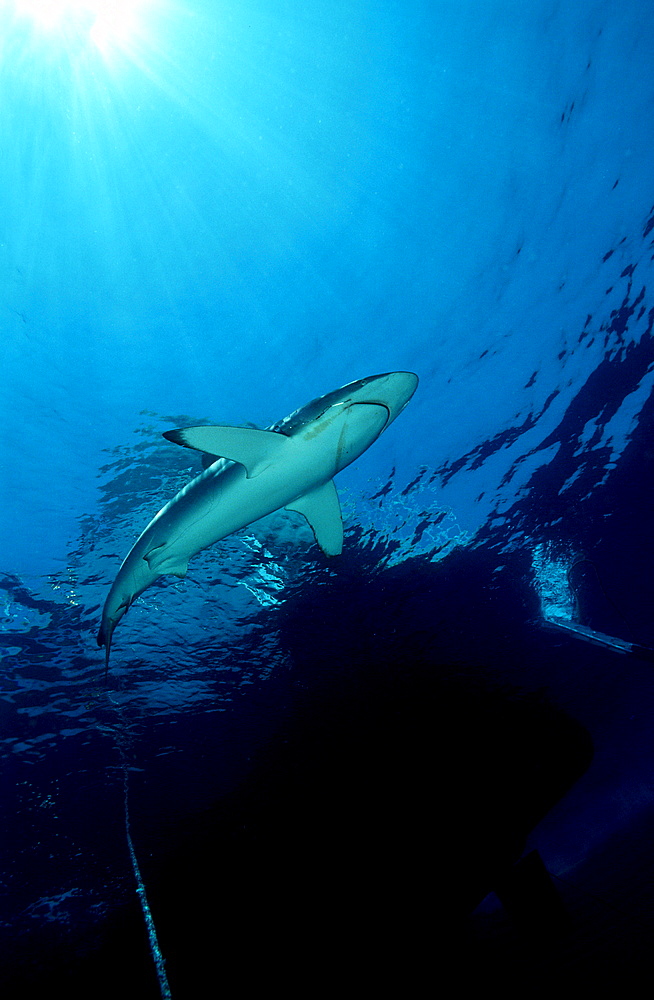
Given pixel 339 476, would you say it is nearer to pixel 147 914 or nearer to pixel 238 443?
pixel 238 443

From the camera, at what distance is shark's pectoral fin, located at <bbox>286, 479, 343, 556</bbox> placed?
14.8 feet

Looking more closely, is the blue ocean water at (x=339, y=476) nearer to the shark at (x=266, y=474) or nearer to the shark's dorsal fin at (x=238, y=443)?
the shark at (x=266, y=474)

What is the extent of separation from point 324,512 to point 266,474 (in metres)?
1.03

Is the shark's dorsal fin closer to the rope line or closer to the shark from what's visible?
the shark

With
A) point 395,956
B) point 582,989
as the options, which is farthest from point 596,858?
point 395,956

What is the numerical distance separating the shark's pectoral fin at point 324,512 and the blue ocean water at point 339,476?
2362mm

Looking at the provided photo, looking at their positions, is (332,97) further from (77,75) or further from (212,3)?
(77,75)

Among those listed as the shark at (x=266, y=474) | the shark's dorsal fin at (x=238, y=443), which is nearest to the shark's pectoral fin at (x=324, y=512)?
the shark at (x=266, y=474)

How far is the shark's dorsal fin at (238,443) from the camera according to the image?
3281 mm

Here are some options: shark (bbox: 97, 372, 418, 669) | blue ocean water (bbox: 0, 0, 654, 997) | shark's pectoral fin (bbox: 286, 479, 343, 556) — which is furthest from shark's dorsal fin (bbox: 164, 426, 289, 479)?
blue ocean water (bbox: 0, 0, 654, 997)

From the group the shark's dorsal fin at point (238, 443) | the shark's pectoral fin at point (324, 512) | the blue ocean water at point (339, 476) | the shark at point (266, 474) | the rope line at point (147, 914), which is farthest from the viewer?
the rope line at point (147, 914)

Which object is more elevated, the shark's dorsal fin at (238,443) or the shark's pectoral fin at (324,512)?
the shark's dorsal fin at (238,443)

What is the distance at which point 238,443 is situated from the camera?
3.46 metres

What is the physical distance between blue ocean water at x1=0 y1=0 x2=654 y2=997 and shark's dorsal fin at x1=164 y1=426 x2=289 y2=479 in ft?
9.49
